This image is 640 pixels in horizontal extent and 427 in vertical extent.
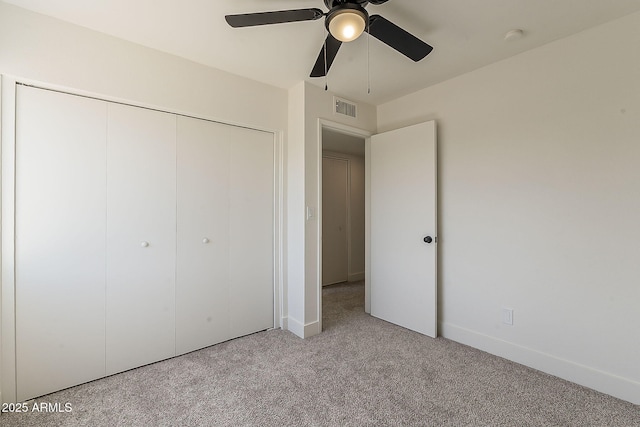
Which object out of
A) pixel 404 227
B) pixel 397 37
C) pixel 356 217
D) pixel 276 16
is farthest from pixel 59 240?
pixel 356 217

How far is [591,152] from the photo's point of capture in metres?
2.01

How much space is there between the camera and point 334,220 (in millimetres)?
4793

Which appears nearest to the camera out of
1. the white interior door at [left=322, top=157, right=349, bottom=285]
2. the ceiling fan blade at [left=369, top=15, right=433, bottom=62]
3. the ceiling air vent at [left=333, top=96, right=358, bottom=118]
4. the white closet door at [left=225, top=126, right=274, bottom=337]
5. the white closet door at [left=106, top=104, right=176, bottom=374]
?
the ceiling fan blade at [left=369, top=15, right=433, bottom=62]

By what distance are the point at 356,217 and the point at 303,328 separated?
2.61m

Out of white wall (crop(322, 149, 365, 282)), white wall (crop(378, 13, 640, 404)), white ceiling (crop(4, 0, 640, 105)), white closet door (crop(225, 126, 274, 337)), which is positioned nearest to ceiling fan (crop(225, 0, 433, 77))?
white ceiling (crop(4, 0, 640, 105))

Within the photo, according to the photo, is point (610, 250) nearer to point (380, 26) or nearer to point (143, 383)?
point (380, 26)

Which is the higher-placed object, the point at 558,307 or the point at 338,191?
the point at 338,191

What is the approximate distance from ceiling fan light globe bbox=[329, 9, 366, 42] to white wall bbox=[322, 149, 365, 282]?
3.40m

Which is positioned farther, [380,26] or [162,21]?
[162,21]

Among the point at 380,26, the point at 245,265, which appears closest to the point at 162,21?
the point at 380,26

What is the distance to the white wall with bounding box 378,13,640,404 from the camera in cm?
189

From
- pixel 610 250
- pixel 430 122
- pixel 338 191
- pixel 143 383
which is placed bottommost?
pixel 143 383

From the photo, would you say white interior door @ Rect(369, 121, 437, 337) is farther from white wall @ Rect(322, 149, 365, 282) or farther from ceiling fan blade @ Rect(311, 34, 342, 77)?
white wall @ Rect(322, 149, 365, 282)

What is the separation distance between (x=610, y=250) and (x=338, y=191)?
3380 millimetres
